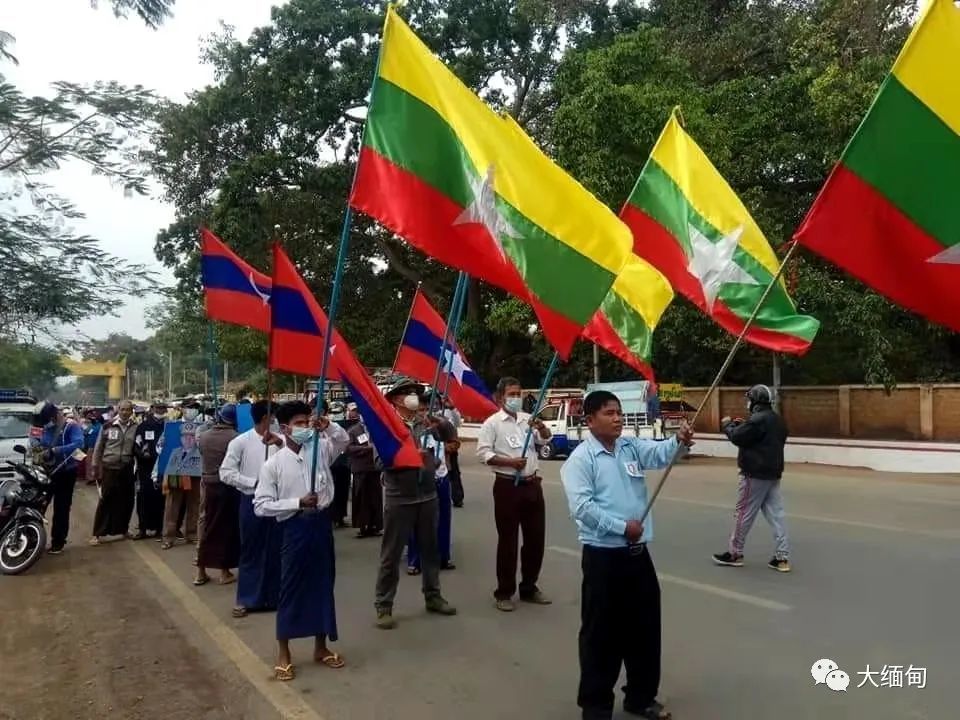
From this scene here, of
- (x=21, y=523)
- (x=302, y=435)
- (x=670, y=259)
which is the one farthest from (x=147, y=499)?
(x=670, y=259)

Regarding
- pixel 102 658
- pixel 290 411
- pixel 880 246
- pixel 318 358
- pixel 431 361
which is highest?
pixel 880 246

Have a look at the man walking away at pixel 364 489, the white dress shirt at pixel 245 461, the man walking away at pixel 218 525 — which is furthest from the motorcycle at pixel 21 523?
the man walking away at pixel 364 489

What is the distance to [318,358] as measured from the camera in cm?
612

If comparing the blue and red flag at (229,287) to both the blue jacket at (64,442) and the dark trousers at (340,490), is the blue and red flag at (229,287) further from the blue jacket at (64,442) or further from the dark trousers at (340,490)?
the dark trousers at (340,490)

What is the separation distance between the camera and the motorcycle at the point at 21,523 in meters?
8.59

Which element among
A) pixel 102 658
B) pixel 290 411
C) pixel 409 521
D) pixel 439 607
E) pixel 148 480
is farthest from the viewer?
pixel 148 480

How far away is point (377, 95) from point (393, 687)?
11.3 feet

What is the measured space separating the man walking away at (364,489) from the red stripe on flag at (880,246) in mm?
7225

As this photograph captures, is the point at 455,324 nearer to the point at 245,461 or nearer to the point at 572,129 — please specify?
the point at 245,461

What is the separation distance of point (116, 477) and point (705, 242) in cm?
794

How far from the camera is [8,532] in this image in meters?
8.70

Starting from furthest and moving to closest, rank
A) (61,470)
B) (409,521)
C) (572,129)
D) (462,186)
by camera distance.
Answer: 1. (572,129)
2. (61,470)
3. (409,521)
4. (462,186)

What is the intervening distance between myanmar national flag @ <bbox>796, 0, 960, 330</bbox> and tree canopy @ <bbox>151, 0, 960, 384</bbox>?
41.0 feet

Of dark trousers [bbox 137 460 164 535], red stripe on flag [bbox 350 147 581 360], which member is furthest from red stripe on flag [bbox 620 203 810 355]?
dark trousers [bbox 137 460 164 535]
